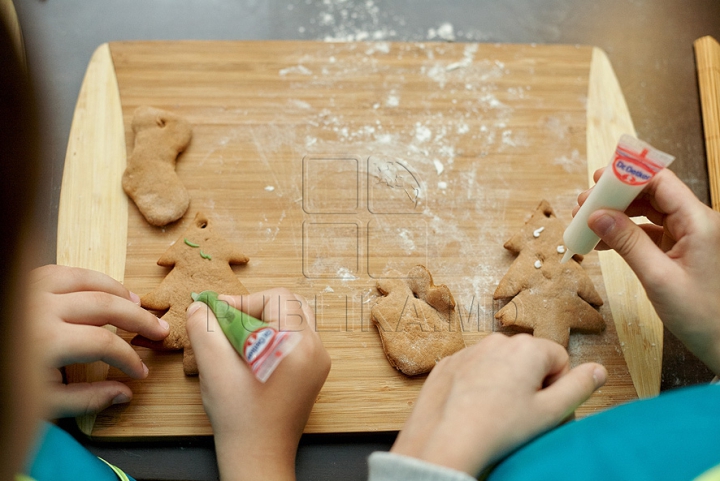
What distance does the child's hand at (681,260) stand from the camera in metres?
0.87

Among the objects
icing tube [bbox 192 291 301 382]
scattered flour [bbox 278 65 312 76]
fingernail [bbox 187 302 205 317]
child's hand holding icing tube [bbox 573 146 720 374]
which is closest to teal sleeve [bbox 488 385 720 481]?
child's hand holding icing tube [bbox 573 146 720 374]

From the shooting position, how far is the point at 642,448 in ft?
2.34

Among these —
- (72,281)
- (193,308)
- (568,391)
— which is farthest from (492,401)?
(72,281)

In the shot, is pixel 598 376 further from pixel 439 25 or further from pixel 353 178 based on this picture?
pixel 439 25

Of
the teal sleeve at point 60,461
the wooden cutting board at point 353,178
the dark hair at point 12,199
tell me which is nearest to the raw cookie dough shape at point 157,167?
the wooden cutting board at point 353,178

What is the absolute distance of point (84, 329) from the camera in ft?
A: 3.06

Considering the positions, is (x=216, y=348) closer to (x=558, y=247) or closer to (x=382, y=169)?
(x=382, y=169)

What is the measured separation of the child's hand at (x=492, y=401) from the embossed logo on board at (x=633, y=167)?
0.97ft

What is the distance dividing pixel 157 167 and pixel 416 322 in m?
0.66

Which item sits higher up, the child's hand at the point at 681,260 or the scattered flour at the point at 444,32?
the scattered flour at the point at 444,32

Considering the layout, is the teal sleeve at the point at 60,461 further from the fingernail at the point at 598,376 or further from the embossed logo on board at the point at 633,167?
the embossed logo on board at the point at 633,167

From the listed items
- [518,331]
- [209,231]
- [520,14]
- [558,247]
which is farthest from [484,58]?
[209,231]

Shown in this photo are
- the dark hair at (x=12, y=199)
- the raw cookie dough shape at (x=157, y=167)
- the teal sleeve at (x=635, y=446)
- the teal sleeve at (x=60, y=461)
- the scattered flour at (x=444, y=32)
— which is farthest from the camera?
A: the scattered flour at (x=444, y=32)

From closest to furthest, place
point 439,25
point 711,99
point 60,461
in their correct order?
point 60,461
point 711,99
point 439,25
